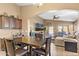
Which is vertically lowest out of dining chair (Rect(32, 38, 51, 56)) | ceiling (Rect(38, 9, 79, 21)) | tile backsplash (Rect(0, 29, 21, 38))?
dining chair (Rect(32, 38, 51, 56))

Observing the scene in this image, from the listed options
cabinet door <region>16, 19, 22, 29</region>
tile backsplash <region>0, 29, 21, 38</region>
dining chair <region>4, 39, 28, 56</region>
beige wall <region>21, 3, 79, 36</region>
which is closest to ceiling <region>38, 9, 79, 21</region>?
beige wall <region>21, 3, 79, 36</region>

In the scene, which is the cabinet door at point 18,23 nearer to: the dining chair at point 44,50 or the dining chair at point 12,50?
the dining chair at point 12,50

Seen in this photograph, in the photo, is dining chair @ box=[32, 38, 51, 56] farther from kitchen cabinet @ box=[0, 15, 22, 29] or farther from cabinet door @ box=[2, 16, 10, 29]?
cabinet door @ box=[2, 16, 10, 29]

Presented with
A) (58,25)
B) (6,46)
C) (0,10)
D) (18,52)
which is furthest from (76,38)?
(0,10)

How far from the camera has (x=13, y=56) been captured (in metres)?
1.91

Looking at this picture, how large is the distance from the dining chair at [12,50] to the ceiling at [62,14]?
650 mm

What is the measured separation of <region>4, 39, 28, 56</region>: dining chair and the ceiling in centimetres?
65

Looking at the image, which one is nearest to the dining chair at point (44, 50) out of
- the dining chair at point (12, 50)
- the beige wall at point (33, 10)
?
the dining chair at point (12, 50)

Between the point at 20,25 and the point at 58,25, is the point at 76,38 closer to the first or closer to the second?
the point at 58,25

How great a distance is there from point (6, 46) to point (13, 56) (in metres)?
0.20

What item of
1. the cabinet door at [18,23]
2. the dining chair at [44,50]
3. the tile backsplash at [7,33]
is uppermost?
the cabinet door at [18,23]

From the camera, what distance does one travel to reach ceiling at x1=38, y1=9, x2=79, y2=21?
1.87 metres

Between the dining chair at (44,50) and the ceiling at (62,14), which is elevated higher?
the ceiling at (62,14)

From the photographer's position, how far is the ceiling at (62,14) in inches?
73.5
